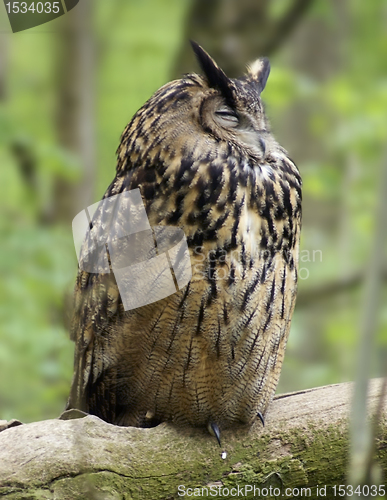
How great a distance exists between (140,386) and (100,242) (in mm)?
586

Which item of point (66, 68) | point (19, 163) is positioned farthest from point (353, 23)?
point (19, 163)

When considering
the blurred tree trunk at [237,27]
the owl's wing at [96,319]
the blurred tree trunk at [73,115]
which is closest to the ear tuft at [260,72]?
the owl's wing at [96,319]

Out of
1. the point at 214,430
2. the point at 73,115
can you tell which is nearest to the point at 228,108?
the point at 214,430

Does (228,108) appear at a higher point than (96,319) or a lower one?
higher

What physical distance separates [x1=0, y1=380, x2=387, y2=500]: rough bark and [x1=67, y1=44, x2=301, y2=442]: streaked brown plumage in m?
0.11

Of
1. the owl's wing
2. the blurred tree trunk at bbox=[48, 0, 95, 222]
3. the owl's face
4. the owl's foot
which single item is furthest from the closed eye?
the blurred tree trunk at bbox=[48, 0, 95, 222]

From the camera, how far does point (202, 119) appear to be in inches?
82.8

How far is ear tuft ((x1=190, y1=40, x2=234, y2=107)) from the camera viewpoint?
2.09 meters

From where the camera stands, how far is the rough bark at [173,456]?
1.90 m

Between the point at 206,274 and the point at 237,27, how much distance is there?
288 centimetres

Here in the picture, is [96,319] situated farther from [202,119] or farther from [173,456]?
[202,119]

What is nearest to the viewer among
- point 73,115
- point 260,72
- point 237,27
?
point 260,72

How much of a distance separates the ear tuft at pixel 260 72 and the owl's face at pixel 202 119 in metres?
0.18

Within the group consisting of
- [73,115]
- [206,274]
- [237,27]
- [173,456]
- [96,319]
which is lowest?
[173,456]
